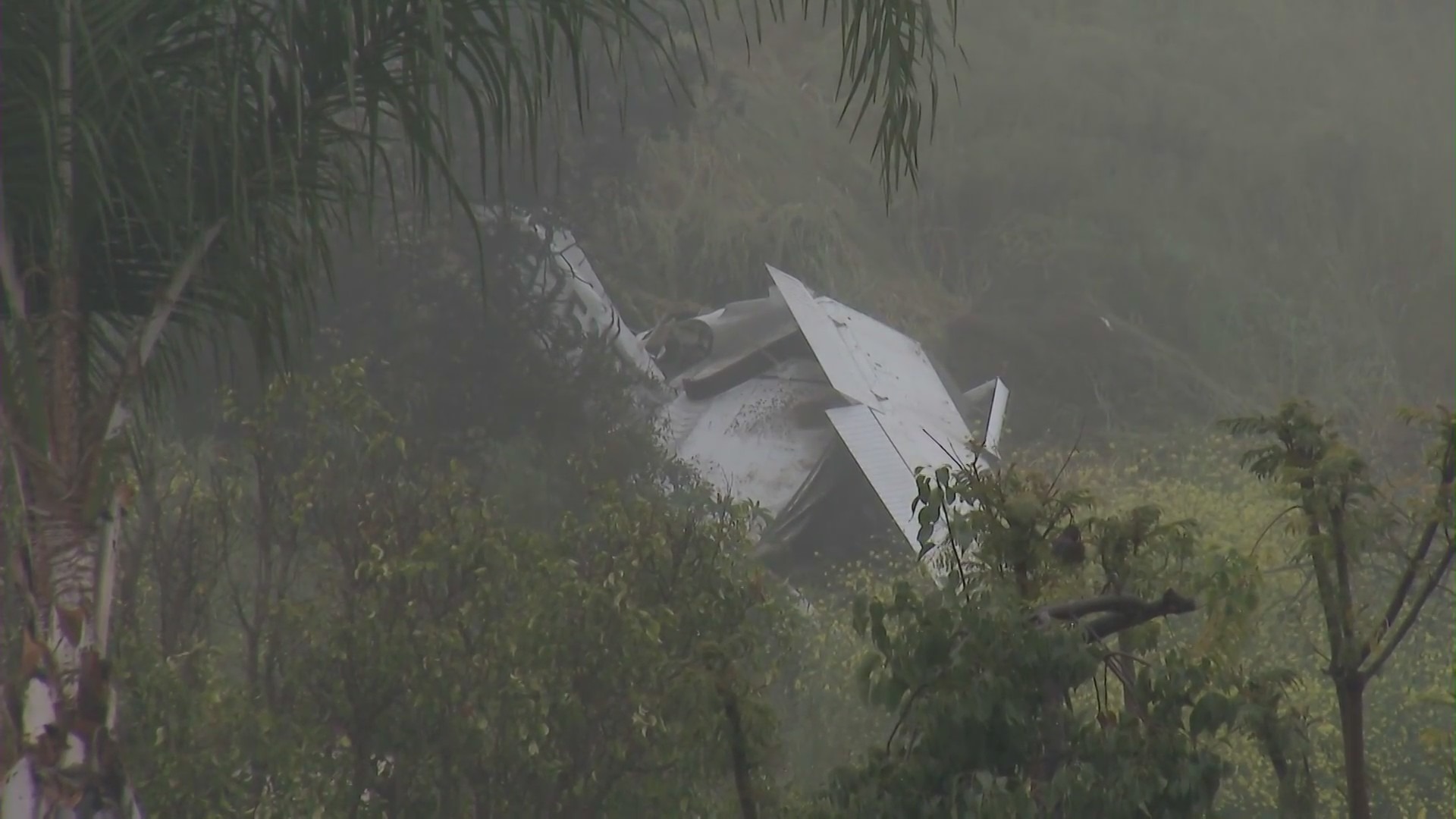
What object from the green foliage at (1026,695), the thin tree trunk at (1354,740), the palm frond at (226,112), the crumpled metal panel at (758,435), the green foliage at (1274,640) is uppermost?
the palm frond at (226,112)

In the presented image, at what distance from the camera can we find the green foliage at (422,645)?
2484 millimetres

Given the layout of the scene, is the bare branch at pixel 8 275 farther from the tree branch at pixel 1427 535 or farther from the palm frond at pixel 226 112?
the tree branch at pixel 1427 535

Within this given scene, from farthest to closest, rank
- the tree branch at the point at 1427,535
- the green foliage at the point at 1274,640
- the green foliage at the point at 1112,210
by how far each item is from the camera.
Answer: the green foliage at the point at 1112,210, the green foliage at the point at 1274,640, the tree branch at the point at 1427,535

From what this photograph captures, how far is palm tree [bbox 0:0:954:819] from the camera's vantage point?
160 centimetres

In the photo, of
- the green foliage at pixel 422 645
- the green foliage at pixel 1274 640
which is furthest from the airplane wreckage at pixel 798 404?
the green foliage at pixel 1274 640

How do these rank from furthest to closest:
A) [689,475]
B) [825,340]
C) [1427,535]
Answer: [825,340], [689,475], [1427,535]

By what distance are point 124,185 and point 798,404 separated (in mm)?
1443

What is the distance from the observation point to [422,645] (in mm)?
2525

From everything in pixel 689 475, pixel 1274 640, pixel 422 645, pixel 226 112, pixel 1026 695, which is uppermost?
pixel 226 112

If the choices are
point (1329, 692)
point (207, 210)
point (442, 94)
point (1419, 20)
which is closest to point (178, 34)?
point (207, 210)

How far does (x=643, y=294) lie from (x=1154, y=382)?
1050mm

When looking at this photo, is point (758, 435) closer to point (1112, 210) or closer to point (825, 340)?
point (825, 340)

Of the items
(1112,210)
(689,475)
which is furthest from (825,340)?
(1112,210)

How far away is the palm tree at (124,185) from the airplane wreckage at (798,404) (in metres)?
1.15
